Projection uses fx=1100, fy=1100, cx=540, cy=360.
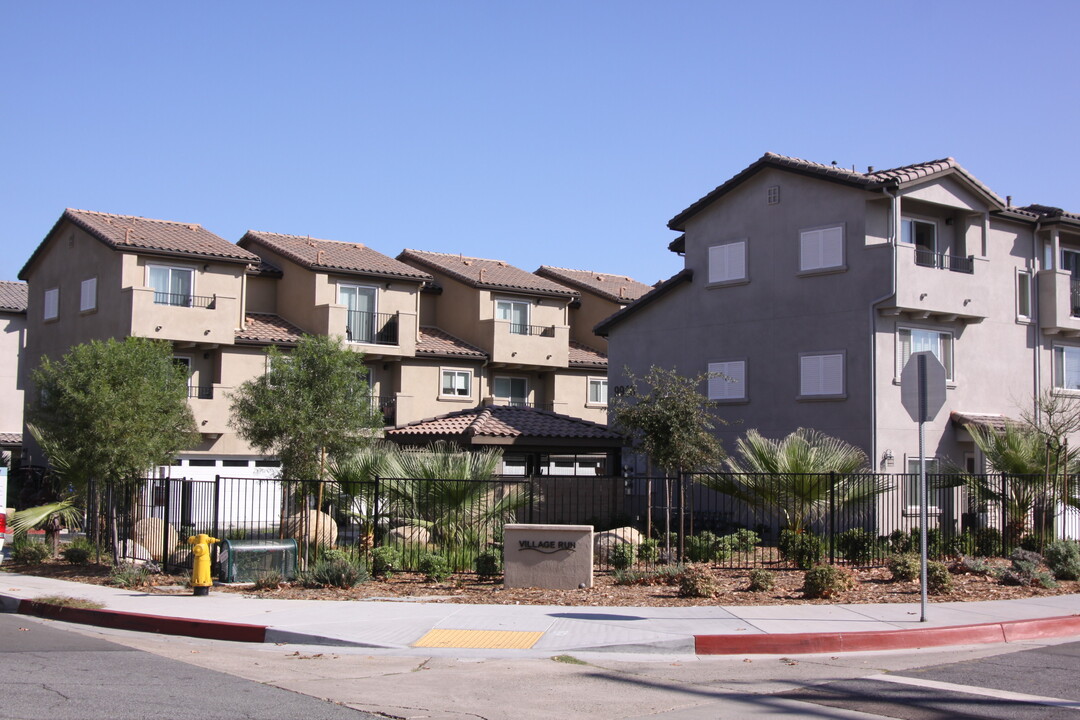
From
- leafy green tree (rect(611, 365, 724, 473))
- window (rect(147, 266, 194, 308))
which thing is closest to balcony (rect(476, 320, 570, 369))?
window (rect(147, 266, 194, 308))

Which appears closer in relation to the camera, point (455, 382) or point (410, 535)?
point (410, 535)

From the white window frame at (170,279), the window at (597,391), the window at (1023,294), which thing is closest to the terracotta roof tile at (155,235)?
the white window frame at (170,279)

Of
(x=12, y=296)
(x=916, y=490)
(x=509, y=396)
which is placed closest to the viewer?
(x=916, y=490)

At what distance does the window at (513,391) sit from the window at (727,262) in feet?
45.6

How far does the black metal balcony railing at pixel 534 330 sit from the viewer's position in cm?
4278

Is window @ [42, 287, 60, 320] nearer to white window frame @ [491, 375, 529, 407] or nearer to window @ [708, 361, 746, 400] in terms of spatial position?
white window frame @ [491, 375, 529, 407]

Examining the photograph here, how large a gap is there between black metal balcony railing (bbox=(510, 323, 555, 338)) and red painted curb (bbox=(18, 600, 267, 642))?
28362 millimetres

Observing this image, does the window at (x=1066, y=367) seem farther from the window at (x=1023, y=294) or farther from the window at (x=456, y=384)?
the window at (x=456, y=384)

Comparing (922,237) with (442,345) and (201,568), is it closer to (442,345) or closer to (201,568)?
(442,345)

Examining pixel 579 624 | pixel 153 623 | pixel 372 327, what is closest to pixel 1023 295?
pixel 372 327

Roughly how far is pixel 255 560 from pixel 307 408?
115 inches

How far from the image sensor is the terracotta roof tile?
1372 inches

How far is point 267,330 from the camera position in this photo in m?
37.3

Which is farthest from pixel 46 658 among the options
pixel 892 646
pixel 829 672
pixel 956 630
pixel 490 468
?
pixel 490 468
